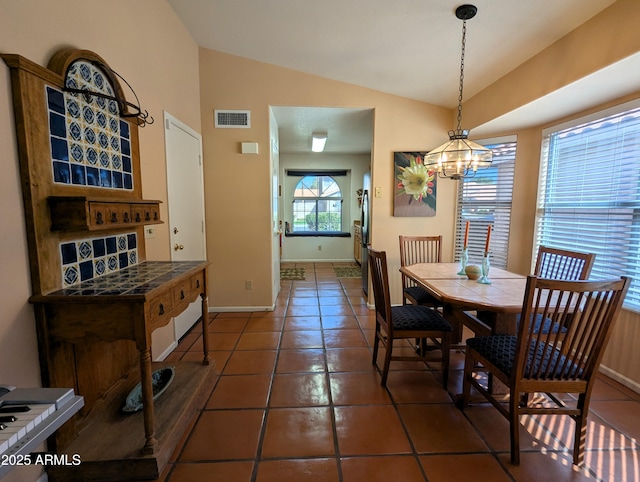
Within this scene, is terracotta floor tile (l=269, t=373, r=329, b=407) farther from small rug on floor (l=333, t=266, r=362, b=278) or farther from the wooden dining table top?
small rug on floor (l=333, t=266, r=362, b=278)

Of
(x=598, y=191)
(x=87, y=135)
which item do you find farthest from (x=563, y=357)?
(x=87, y=135)

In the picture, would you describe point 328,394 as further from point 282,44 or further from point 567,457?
point 282,44

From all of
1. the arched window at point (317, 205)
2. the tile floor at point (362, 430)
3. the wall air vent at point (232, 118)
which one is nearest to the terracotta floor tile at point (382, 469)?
the tile floor at point (362, 430)

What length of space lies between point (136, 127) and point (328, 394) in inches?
90.2

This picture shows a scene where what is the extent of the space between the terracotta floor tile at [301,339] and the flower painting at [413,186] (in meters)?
1.73

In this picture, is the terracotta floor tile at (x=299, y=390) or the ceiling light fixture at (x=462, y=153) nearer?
the terracotta floor tile at (x=299, y=390)

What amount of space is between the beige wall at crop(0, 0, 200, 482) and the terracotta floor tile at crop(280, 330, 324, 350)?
3.42ft

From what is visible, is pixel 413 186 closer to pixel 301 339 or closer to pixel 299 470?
pixel 301 339

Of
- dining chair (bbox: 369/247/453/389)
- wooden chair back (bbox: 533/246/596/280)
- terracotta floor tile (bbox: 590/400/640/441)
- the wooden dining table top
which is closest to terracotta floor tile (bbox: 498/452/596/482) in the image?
terracotta floor tile (bbox: 590/400/640/441)

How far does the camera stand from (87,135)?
5.22 ft

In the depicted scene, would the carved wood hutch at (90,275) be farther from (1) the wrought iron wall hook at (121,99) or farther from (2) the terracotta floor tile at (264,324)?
(2) the terracotta floor tile at (264,324)

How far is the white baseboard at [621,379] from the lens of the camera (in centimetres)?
211

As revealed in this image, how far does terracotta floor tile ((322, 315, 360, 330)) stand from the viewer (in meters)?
3.17

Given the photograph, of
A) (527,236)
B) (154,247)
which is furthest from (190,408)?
(527,236)
